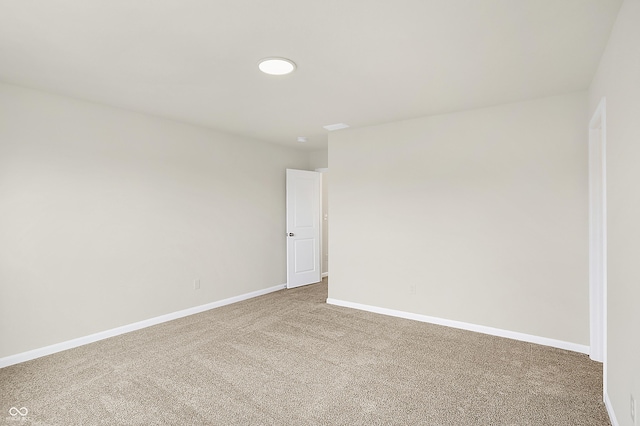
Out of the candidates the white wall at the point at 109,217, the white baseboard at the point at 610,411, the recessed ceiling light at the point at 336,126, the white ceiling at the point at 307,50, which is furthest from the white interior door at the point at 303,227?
the white baseboard at the point at 610,411

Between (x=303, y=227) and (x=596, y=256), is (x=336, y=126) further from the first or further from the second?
(x=596, y=256)

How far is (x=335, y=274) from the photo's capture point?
16.1 feet

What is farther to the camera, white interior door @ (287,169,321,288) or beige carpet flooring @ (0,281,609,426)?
white interior door @ (287,169,321,288)

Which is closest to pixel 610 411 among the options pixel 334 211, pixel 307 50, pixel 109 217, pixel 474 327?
pixel 474 327

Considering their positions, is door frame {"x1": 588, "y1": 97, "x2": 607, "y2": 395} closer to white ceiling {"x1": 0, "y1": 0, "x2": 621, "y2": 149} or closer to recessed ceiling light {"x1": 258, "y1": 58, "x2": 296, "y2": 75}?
white ceiling {"x1": 0, "y1": 0, "x2": 621, "y2": 149}

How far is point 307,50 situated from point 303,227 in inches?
155

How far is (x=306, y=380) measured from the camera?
8.90ft

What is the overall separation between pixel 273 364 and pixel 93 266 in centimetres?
218

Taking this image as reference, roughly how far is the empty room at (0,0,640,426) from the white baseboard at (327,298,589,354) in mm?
22

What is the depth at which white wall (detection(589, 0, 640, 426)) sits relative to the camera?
1.63 metres

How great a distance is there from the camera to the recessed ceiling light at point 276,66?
256 cm

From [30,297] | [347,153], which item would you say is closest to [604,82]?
[347,153]

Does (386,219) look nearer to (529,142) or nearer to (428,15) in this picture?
(529,142)

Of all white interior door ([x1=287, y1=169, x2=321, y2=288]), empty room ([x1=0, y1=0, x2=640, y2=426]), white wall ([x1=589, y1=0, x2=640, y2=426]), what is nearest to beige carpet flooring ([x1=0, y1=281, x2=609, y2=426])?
empty room ([x1=0, y1=0, x2=640, y2=426])
